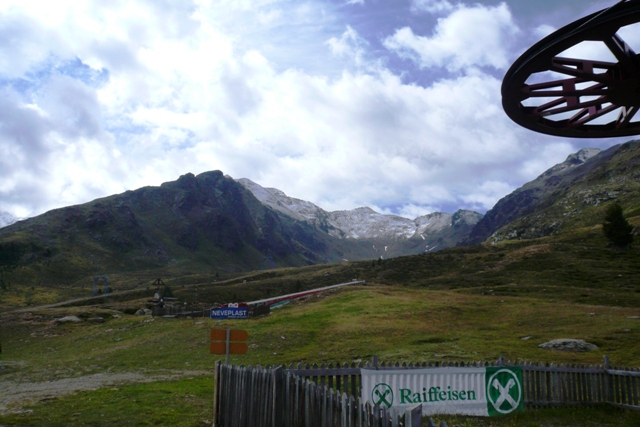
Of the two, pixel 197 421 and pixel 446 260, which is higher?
pixel 446 260

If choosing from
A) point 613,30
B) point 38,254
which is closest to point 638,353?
point 613,30

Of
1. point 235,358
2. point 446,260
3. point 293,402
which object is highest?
point 446,260

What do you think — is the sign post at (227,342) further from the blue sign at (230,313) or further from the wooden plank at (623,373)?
the wooden plank at (623,373)

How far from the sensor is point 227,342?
1195 centimetres

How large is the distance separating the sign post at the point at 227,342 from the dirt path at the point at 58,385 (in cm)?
755

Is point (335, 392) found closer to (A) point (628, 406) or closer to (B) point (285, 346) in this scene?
(A) point (628, 406)

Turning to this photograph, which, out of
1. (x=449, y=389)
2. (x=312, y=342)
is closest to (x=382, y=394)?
(x=449, y=389)

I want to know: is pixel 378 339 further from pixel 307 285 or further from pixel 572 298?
pixel 307 285

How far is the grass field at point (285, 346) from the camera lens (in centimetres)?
1343

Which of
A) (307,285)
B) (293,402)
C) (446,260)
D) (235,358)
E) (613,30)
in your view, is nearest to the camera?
(293,402)

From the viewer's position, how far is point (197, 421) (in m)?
12.2

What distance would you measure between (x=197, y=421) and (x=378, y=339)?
16.8 meters

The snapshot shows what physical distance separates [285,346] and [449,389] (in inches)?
699

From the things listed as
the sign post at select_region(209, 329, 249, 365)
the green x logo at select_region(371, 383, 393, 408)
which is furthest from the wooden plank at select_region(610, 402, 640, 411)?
the sign post at select_region(209, 329, 249, 365)
